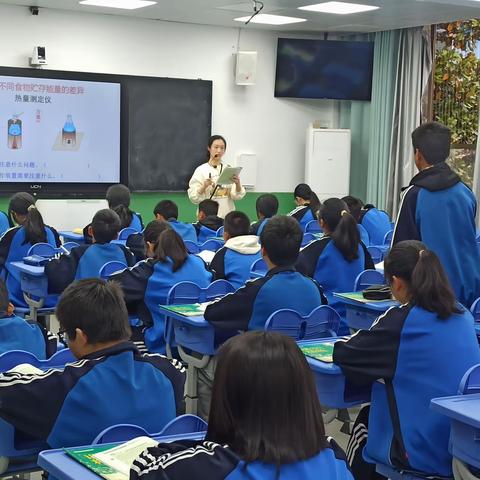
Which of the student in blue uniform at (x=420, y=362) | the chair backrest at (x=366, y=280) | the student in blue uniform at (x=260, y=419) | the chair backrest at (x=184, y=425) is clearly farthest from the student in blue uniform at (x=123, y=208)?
the student in blue uniform at (x=260, y=419)

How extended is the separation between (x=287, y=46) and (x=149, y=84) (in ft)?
Result: 6.25

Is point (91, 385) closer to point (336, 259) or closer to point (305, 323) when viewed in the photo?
point (305, 323)

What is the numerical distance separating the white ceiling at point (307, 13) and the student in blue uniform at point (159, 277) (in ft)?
14.7

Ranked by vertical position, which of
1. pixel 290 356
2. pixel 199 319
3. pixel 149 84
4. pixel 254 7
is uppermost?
pixel 254 7

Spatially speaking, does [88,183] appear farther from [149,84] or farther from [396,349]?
[396,349]

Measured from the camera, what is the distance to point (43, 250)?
6613mm

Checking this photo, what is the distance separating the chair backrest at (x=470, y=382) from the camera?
2932 millimetres

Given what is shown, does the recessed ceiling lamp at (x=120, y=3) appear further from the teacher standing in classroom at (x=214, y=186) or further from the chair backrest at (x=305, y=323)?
the chair backrest at (x=305, y=323)

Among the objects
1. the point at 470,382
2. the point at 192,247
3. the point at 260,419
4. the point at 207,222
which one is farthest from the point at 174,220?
the point at 260,419

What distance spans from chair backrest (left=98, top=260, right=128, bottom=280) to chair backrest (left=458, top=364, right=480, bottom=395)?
9.89 ft

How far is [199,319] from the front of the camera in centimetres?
449

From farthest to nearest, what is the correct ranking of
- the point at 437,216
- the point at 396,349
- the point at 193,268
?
the point at 193,268 → the point at 437,216 → the point at 396,349

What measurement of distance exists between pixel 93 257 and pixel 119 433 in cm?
348

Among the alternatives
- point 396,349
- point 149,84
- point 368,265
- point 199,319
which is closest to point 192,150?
point 149,84
